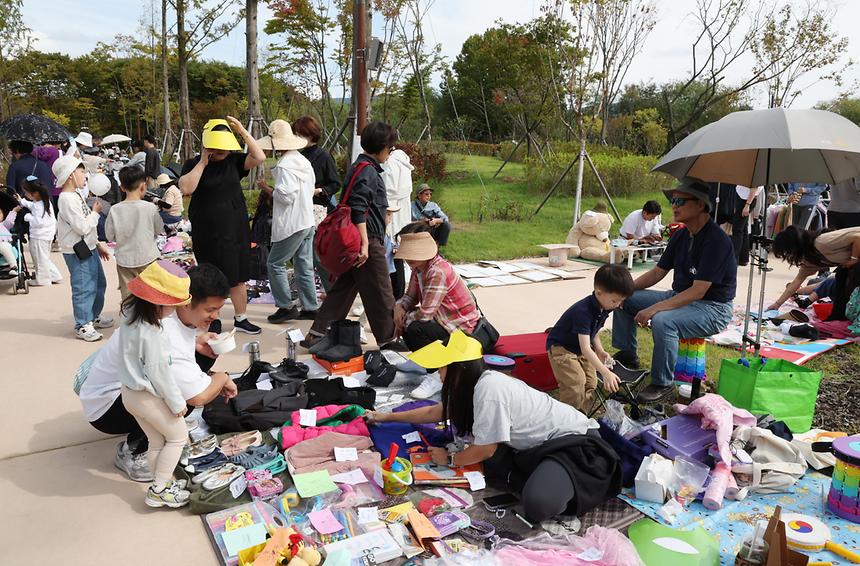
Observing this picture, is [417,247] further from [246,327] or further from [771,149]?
[771,149]

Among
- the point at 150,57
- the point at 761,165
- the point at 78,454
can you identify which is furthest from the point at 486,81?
the point at 78,454

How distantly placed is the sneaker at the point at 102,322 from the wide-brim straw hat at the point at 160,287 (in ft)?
9.89

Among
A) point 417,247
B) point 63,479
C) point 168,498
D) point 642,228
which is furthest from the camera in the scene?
point 642,228

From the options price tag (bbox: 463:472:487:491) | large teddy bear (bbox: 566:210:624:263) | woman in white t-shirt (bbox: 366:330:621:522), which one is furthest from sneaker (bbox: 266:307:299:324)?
large teddy bear (bbox: 566:210:624:263)

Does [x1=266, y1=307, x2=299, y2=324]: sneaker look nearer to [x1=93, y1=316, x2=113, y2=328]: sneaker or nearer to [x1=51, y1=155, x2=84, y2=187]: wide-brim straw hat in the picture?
[x1=93, y1=316, x2=113, y2=328]: sneaker

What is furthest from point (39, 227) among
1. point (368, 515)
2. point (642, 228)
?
point (642, 228)

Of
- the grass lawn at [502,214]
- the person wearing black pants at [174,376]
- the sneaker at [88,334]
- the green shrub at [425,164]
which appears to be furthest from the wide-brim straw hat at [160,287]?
the green shrub at [425,164]

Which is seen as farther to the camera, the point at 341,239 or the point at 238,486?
the point at 341,239

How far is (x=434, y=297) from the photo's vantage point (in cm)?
413

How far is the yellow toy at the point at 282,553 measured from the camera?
2322 mm

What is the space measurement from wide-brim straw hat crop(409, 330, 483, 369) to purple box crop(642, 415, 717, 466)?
1098 mm

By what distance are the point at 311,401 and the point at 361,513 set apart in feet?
3.81

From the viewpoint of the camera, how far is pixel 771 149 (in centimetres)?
405

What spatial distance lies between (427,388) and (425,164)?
10.7 metres
